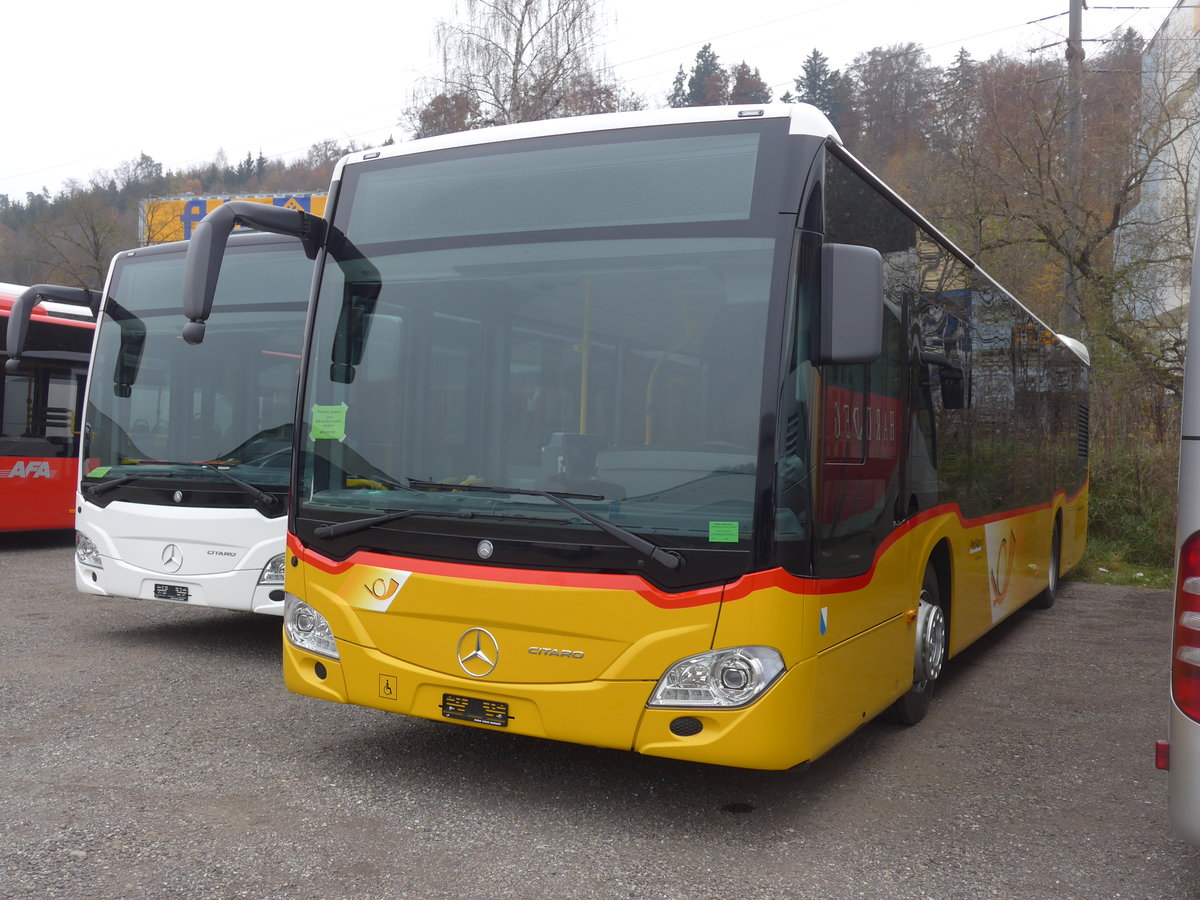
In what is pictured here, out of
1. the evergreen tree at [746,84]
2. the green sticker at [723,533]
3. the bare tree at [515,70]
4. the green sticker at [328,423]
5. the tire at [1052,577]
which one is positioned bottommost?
the tire at [1052,577]

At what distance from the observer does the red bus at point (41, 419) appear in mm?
13031

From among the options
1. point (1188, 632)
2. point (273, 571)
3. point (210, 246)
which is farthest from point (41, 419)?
point (1188, 632)

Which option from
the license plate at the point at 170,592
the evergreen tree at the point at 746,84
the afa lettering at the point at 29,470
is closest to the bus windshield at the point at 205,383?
the license plate at the point at 170,592

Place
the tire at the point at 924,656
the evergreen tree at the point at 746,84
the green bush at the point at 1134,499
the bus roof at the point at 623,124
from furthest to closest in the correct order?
the evergreen tree at the point at 746,84
the green bush at the point at 1134,499
the tire at the point at 924,656
the bus roof at the point at 623,124

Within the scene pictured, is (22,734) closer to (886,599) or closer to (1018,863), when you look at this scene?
(886,599)

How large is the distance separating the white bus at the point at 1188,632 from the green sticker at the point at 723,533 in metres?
1.45

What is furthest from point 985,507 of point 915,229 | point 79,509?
point 79,509

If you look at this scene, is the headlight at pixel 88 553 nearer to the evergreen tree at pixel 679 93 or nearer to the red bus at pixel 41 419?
the red bus at pixel 41 419

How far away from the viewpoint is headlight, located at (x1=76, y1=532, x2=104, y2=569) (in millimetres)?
7980

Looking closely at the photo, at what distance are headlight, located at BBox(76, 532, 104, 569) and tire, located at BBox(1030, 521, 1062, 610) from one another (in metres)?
8.18

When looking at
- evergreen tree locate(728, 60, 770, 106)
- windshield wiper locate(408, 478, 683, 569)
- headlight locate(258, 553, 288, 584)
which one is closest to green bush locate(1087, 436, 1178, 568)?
headlight locate(258, 553, 288, 584)

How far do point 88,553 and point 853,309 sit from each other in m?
6.16

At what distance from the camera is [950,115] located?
22.0 metres

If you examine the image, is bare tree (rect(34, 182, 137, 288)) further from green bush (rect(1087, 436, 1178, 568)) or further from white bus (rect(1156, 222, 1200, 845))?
white bus (rect(1156, 222, 1200, 845))
